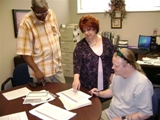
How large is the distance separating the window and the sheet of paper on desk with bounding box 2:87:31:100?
3302mm

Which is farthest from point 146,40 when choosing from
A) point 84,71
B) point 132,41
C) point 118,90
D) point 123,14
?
point 118,90

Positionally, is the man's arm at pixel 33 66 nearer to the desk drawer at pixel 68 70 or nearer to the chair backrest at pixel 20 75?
the chair backrest at pixel 20 75

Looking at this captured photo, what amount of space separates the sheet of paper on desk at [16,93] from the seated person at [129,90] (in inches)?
33.2

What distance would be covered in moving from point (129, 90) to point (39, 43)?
108 cm

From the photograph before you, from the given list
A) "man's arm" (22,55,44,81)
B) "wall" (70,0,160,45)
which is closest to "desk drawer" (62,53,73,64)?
"wall" (70,0,160,45)

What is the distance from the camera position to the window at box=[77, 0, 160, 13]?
4160mm

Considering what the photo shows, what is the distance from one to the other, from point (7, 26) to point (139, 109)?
7.01ft

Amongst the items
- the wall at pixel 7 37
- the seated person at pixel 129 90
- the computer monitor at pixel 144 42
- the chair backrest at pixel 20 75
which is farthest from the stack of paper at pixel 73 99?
the computer monitor at pixel 144 42

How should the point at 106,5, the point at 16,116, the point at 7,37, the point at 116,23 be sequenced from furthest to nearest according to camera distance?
the point at 106,5
the point at 116,23
the point at 7,37
the point at 16,116

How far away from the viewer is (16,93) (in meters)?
1.73

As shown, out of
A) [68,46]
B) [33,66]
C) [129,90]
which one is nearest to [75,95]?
[129,90]

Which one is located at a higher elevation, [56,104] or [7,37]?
[7,37]

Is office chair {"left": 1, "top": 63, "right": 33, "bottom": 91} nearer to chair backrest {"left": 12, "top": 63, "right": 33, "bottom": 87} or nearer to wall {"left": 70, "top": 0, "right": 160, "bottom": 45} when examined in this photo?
chair backrest {"left": 12, "top": 63, "right": 33, "bottom": 87}

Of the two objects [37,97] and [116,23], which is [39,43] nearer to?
[37,97]
